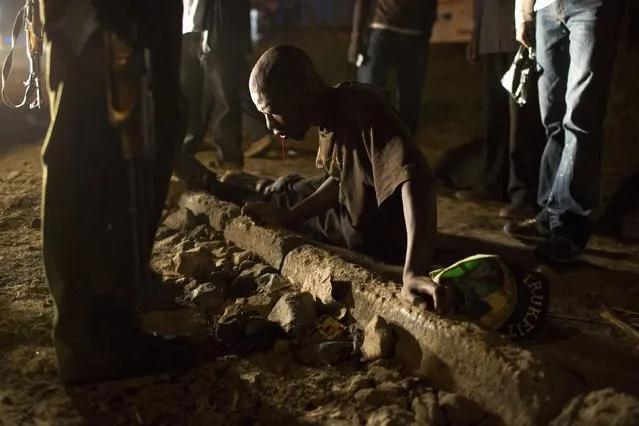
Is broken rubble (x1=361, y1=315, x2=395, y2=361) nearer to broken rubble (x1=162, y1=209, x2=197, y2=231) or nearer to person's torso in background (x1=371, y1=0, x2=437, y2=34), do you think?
broken rubble (x1=162, y1=209, x2=197, y2=231)

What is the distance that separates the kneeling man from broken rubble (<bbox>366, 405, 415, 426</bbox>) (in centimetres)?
34

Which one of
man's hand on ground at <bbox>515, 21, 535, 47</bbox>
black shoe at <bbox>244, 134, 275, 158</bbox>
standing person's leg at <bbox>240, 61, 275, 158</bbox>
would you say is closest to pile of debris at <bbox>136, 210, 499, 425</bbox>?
man's hand on ground at <bbox>515, 21, 535, 47</bbox>

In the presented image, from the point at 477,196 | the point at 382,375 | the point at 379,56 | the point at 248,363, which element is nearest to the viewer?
the point at 382,375

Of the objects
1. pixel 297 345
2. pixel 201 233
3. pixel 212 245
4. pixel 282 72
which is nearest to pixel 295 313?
pixel 297 345

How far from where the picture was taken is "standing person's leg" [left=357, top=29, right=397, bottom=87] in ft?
14.9

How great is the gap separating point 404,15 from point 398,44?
18cm

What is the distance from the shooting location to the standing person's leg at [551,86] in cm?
297

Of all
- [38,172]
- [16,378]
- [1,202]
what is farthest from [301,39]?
[16,378]

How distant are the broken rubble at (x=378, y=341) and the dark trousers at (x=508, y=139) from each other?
2.10 metres

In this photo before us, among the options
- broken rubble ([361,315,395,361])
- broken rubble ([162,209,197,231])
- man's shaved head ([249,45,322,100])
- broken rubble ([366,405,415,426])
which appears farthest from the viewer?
broken rubble ([162,209,197,231])

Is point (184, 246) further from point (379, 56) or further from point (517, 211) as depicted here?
point (379, 56)

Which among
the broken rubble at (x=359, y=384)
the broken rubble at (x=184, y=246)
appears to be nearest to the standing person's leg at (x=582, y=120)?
the broken rubble at (x=359, y=384)

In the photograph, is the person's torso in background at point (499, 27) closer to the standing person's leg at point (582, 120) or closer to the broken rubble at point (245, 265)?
the standing person's leg at point (582, 120)

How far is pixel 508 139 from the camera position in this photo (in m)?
4.24
